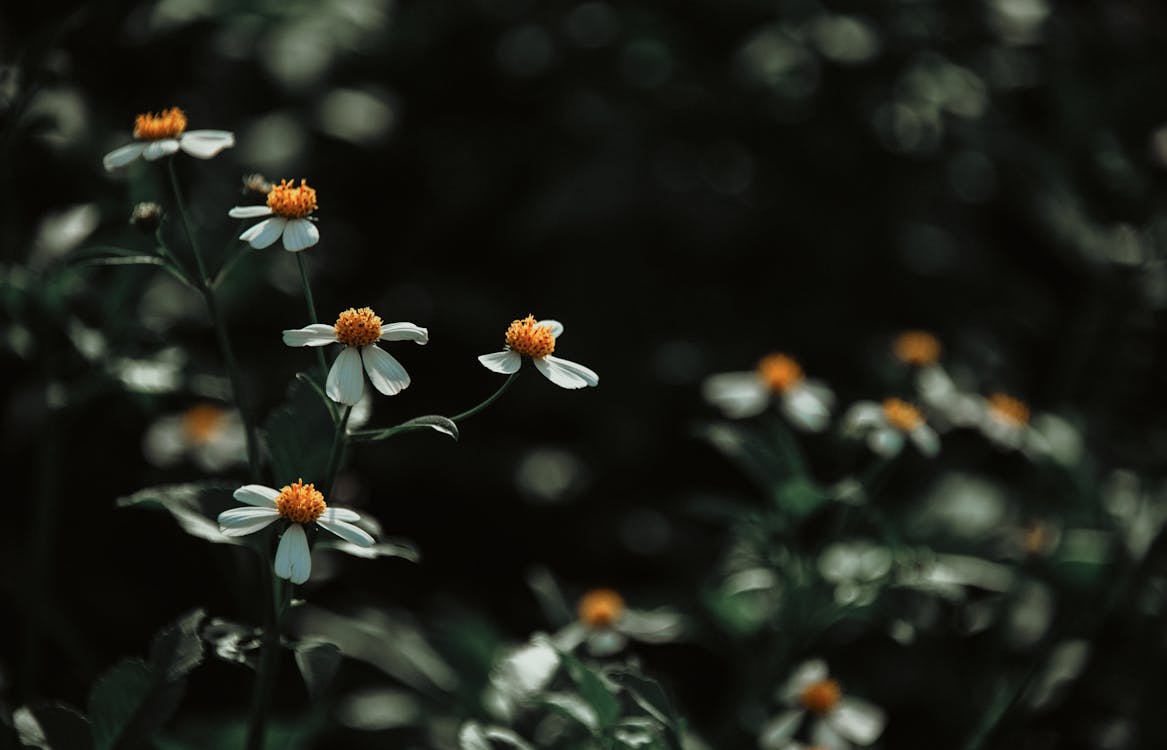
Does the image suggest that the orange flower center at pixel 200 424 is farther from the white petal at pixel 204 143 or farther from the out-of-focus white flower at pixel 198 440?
the white petal at pixel 204 143

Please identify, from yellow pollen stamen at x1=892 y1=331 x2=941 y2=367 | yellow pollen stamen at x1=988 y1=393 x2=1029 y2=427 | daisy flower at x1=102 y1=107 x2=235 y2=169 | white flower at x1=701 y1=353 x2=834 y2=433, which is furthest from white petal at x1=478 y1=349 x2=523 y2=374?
yellow pollen stamen at x1=988 y1=393 x2=1029 y2=427

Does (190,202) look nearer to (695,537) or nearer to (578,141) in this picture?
(578,141)

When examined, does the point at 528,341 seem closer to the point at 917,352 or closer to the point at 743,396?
the point at 743,396

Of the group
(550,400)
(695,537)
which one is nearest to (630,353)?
(550,400)

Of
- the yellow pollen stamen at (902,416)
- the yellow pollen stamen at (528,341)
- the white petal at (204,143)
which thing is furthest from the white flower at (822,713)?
the white petal at (204,143)

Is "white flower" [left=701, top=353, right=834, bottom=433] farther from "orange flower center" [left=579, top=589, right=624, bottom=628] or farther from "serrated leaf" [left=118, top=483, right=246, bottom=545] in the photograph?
"serrated leaf" [left=118, top=483, right=246, bottom=545]

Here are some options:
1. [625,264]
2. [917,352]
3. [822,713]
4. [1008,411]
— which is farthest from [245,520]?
[625,264]
